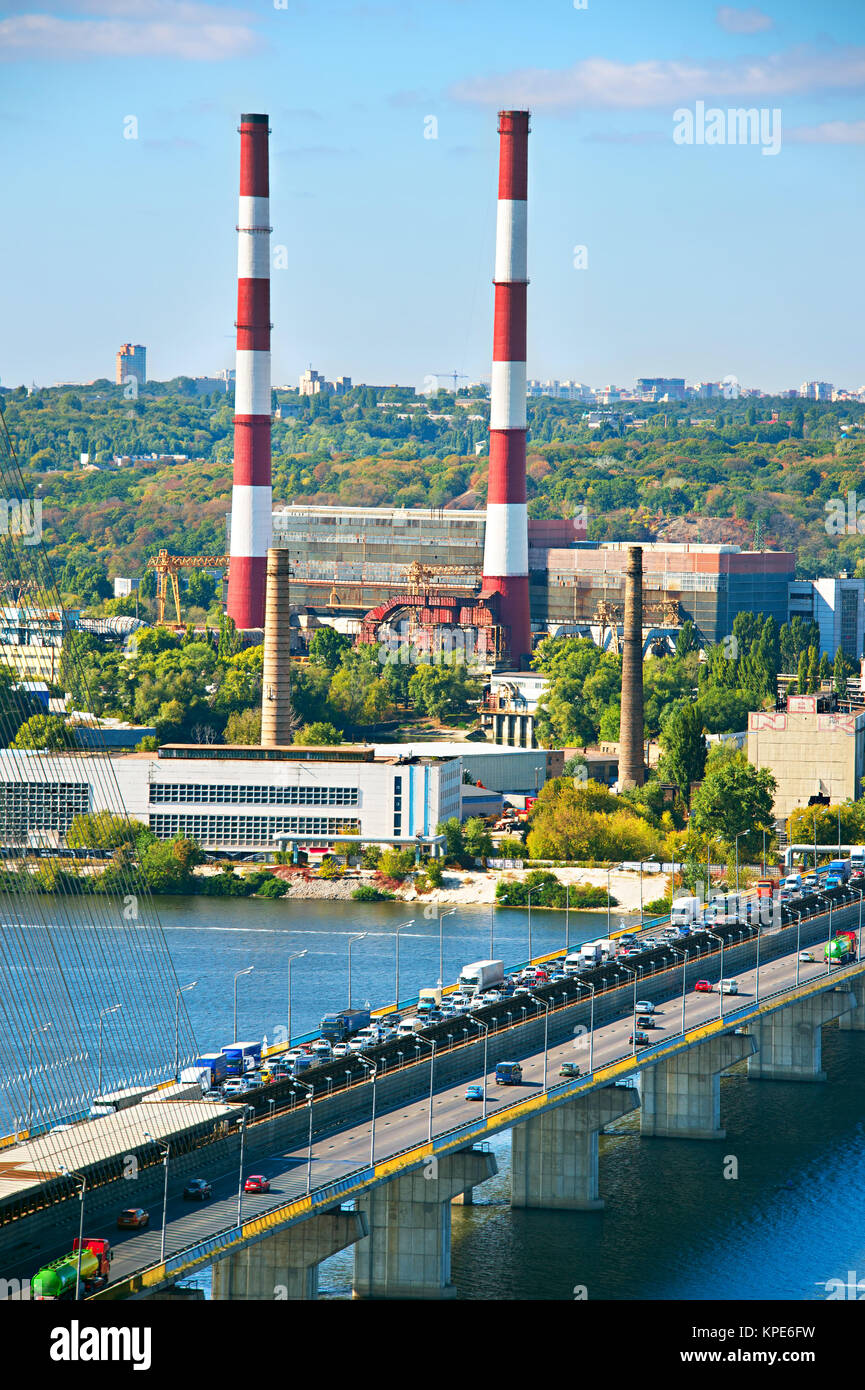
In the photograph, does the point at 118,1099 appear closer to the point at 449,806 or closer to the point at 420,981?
the point at 420,981

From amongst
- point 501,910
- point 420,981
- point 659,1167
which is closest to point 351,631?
point 501,910

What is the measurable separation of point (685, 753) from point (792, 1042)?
2060 cm

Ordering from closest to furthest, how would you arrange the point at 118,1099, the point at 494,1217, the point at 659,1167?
the point at 118,1099, the point at 494,1217, the point at 659,1167

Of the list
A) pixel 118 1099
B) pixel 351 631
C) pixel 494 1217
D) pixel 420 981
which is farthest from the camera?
pixel 351 631

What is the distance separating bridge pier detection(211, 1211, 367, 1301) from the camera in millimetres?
22188

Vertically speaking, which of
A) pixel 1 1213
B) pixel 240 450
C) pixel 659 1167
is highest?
pixel 240 450

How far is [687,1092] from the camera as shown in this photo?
31984 millimetres

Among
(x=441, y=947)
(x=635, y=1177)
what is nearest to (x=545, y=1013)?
(x=635, y=1177)

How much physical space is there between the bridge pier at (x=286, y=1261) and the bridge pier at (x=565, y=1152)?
18.2 feet

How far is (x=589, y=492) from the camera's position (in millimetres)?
138250

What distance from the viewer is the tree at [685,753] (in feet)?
184

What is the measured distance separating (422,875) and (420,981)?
450 inches

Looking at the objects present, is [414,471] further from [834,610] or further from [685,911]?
[685,911]

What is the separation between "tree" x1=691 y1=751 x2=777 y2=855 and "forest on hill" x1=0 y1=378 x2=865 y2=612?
42696mm
